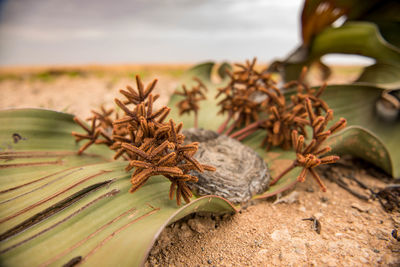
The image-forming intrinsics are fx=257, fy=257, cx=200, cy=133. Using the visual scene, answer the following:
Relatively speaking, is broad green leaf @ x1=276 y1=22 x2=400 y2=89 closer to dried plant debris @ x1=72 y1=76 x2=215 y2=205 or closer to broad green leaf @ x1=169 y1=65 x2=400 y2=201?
broad green leaf @ x1=169 y1=65 x2=400 y2=201

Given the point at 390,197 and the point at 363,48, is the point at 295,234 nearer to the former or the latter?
the point at 390,197

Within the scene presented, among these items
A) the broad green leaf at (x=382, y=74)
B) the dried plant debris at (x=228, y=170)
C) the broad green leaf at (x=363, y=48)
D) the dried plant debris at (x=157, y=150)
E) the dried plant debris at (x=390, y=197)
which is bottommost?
the dried plant debris at (x=390, y=197)

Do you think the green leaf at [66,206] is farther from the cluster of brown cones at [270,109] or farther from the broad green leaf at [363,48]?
the broad green leaf at [363,48]

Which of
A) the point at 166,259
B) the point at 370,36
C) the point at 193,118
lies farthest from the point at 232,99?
the point at 370,36

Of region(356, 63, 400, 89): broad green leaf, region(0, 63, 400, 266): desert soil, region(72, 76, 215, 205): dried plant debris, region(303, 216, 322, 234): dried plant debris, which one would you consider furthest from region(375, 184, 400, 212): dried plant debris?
region(72, 76, 215, 205): dried plant debris

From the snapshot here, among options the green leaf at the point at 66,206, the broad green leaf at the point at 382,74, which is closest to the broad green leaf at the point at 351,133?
the broad green leaf at the point at 382,74

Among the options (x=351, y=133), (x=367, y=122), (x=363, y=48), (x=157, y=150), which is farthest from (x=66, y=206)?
(x=363, y=48)

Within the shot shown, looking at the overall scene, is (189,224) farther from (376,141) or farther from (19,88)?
(19,88)
